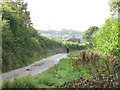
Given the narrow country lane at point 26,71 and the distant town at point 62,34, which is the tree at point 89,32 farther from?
the distant town at point 62,34

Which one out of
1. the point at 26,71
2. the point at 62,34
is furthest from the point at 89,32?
the point at 62,34

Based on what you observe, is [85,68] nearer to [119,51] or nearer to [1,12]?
[119,51]

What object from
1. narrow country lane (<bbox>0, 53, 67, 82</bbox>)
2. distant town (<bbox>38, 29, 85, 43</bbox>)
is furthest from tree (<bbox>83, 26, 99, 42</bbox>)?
distant town (<bbox>38, 29, 85, 43</bbox>)

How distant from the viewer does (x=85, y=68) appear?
8.36 meters

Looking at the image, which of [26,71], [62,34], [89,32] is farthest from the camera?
[62,34]

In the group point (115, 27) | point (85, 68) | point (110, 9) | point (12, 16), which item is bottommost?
point (85, 68)

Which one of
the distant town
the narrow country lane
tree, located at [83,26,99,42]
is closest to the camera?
the narrow country lane

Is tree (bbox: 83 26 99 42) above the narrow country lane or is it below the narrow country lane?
above

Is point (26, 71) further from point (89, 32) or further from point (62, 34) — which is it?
point (62, 34)

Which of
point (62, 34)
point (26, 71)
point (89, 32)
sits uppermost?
point (62, 34)

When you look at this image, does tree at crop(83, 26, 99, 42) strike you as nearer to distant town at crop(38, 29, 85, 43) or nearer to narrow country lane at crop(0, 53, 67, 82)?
narrow country lane at crop(0, 53, 67, 82)

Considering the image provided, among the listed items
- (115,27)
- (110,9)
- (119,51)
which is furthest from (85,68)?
(110,9)

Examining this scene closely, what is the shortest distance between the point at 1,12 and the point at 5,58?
3285 mm

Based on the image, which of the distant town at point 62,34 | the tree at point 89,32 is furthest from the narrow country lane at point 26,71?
the distant town at point 62,34
